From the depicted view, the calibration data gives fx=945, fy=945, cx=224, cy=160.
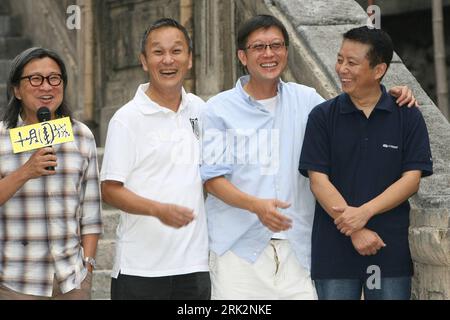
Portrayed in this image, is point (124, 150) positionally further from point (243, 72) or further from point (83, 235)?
point (243, 72)

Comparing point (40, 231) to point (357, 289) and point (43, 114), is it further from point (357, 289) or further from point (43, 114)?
point (357, 289)

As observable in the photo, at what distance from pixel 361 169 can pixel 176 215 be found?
89 centimetres

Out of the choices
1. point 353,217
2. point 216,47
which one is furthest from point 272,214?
point 216,47

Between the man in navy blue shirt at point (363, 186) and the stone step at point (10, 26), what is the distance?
315 inches

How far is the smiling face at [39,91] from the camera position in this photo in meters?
4.18

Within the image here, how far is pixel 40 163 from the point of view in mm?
3918

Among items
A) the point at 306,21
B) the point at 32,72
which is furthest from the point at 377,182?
the point at 306,21

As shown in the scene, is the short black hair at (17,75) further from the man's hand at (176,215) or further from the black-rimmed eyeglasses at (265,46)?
the black-rimmed eyeglasses at (265,46)

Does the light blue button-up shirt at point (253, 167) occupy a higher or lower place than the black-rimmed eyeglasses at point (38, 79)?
lower

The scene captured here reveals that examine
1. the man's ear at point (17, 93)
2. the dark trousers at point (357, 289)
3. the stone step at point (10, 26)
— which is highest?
the stone step at point (10, 26)

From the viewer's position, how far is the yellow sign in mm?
3982

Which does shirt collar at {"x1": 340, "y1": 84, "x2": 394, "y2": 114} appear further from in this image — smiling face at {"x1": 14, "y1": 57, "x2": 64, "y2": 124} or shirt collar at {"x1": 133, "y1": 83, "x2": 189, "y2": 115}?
smiling face at {"x1": 14, "y1": 57, "x2": 64, "y2": 124}

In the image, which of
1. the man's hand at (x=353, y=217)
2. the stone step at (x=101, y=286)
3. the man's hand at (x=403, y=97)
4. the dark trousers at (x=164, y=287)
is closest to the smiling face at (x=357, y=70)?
the man's hand at (x=403, y=97)

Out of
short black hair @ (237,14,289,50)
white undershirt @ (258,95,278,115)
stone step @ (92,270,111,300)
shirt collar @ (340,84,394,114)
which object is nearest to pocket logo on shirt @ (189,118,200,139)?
white undershirt @ (258,95,278,115)
